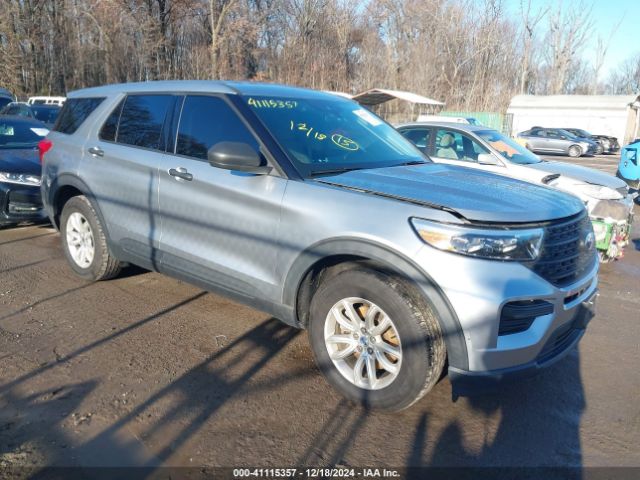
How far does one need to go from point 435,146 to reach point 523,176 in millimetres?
1367

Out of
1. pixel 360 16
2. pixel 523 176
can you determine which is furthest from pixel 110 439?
pixel 360 16

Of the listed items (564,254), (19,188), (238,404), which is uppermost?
(564,254)

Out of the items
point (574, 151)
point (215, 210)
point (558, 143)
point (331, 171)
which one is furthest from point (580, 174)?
point (558, 143)

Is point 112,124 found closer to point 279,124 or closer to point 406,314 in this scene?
point 279,124

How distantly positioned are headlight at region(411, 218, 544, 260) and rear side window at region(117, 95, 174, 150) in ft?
8.07

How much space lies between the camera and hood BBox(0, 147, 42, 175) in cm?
718

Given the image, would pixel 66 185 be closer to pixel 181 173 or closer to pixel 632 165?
pixel 181 173

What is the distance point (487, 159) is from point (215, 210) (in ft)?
16.8

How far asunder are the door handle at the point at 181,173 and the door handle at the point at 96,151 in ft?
3.51

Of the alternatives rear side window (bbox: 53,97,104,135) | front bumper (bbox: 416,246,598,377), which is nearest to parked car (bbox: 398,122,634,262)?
front bumper (bbox: 416,246,598,377)

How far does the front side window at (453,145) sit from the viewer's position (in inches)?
316

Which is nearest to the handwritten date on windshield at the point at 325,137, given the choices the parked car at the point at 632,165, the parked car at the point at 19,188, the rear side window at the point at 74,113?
the rear side window at the point at 74,113

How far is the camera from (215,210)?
3.88m

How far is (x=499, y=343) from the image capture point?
2.87 metres
